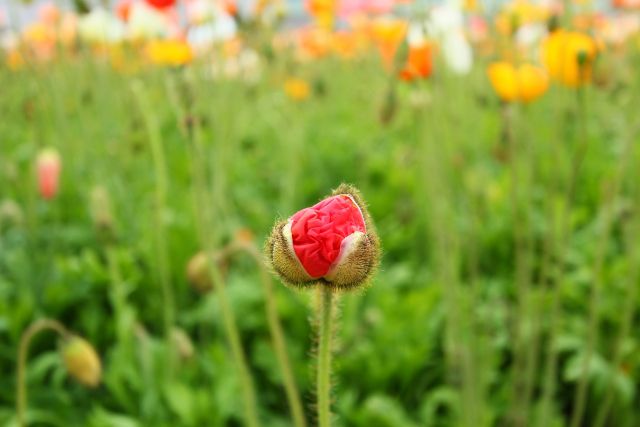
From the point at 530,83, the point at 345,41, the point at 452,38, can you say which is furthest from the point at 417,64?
the point at 345,41

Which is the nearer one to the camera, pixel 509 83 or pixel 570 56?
pixel 570 56

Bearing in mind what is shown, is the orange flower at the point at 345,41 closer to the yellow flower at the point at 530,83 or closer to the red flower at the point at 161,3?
the yellow flower at the point at 530,83

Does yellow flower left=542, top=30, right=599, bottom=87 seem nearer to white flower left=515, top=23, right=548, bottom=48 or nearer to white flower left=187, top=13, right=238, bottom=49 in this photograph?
white flower left=515, top=23, right=548, bottom=48

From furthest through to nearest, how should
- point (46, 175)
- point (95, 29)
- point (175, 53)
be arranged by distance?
point (95, 29) < point (46, 175) < point (175, 53)

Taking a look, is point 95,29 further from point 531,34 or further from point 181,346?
point 531,34

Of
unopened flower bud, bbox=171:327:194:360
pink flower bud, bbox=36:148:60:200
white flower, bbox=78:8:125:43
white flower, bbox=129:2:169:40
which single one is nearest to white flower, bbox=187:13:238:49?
white flower, bbox=129:2:169:40

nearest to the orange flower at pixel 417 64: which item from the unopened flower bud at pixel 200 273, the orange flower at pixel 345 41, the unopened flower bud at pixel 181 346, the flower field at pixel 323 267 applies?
the flower field at pixel 323 267

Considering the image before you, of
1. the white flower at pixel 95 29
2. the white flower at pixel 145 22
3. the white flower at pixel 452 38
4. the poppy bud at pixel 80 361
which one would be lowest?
the poppy bud at pixel 80 361
